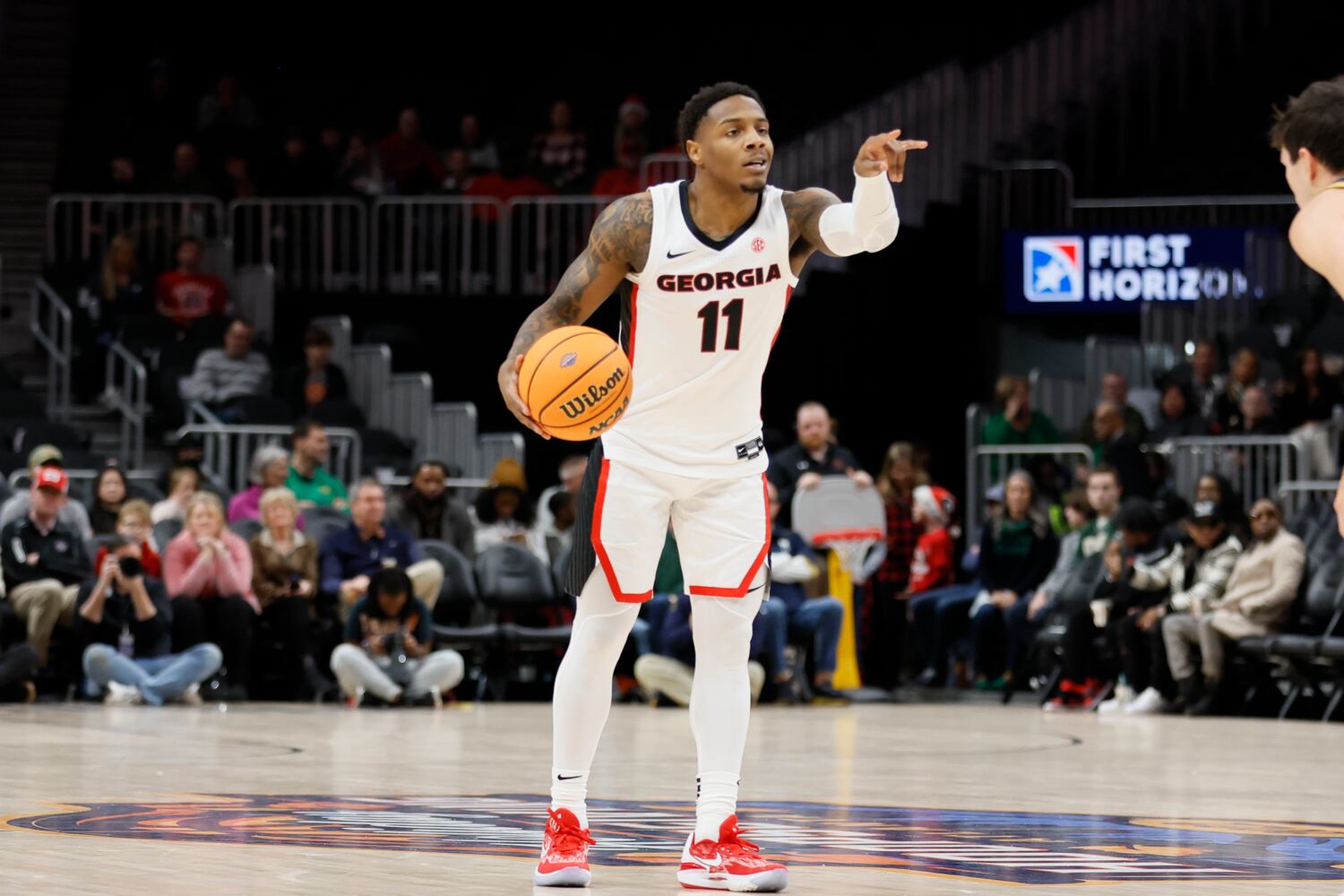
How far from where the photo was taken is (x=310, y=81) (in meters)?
24.0

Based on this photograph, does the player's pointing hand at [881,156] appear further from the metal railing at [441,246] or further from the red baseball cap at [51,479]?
the metal railing at [441,246]

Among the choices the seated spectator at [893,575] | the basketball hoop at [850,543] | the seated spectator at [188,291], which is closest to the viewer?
the basketball hoop at [850,543]

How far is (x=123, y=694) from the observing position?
13.3 m

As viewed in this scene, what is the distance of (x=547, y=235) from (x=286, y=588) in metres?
7.06

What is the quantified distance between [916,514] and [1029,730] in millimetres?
4211

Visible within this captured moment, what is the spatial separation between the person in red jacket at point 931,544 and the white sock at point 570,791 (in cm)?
1058

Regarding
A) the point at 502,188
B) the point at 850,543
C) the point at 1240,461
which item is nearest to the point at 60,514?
the point at 850,543

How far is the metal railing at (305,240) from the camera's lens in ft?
65.2

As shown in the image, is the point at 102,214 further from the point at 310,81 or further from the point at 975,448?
the point at 975,448

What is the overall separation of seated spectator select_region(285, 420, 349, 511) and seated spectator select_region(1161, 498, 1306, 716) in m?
5.94

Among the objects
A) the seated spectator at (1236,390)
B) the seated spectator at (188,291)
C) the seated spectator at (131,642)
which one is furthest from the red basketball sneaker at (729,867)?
the seated spectator at (188,291)

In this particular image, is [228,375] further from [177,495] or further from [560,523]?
[560,523]

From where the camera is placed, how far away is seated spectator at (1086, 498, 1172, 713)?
1402 centimetres

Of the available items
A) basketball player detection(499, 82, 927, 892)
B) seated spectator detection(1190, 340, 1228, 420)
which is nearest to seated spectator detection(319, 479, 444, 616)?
seated spectator detection(1190, 340, 1228, 420)
